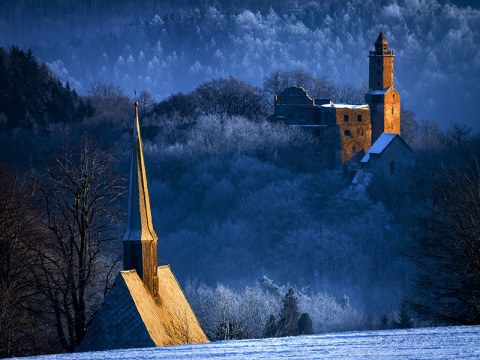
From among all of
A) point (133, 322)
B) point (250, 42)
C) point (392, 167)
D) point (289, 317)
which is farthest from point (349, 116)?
point (133, 322)

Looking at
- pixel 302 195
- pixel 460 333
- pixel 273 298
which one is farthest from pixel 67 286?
pixel 302 195

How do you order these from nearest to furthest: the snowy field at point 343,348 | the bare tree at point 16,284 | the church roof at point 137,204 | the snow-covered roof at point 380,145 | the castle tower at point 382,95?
the snowy field at point 343,348 < the bare tree at point 16,284 < the church roof at point 137,204 < the snow-covered roof at point 380,145 < the castle tower at point 382,95

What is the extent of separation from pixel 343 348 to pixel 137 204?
43.9 ft

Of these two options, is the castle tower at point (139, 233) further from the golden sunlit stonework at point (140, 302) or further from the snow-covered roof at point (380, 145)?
the snow-covered roof at point (380, 145)

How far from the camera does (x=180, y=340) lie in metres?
24.8

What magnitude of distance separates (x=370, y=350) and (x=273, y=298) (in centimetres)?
3486

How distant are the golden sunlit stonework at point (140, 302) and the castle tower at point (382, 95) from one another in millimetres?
43163

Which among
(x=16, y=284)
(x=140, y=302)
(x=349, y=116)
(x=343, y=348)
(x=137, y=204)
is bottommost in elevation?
(x=343, y=348)

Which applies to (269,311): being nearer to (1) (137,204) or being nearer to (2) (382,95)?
(1) (137,204)

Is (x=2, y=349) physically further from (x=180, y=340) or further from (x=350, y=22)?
(x=350, y=22)

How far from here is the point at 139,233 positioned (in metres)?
26.6

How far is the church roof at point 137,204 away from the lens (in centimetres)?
2664

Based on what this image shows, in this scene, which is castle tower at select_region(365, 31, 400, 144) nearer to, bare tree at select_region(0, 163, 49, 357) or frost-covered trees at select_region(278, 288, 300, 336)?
frost-covered trees at select_region(278, 288, 300, 336)

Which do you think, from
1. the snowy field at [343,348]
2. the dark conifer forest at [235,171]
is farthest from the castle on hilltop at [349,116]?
the snowy field at [343,348]
